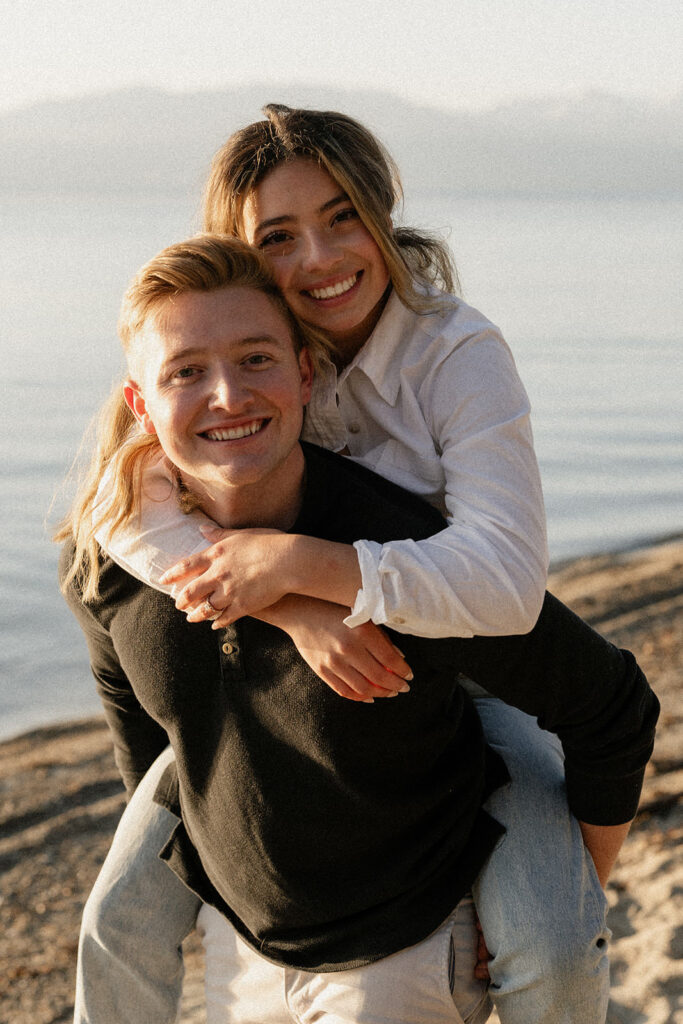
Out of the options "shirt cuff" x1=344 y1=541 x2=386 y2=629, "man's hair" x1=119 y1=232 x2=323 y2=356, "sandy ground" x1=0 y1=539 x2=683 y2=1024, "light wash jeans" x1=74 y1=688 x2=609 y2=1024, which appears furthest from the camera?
"sandy ground" x1=0 y1=539 x2=683 y2=1024

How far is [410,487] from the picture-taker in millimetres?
2525

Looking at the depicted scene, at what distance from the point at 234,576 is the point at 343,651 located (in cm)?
24

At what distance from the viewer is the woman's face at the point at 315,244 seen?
8.76ft

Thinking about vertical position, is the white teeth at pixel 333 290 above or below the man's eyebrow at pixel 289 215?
below

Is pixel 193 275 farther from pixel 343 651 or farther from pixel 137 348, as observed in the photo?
pixel 343 651

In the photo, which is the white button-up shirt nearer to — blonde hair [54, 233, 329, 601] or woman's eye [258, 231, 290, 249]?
blonde hair [54, 233, 329, 601]

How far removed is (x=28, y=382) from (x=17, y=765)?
7456 millimetres

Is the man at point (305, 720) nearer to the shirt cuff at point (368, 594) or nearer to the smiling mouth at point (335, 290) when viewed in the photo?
the shirt cuff at point (368, 594)

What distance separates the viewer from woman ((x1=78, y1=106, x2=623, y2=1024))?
2.08 meters

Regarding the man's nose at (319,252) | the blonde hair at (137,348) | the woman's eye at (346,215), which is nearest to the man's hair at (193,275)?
the blonde hair at (137,348)

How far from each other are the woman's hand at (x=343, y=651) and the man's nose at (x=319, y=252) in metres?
0.86

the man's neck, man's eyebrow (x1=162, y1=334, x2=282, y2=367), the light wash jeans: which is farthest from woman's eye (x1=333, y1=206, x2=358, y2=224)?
the light wash jeans

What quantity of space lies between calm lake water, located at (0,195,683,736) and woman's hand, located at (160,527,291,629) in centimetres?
71

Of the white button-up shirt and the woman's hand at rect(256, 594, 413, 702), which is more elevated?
the white button-up shirt
